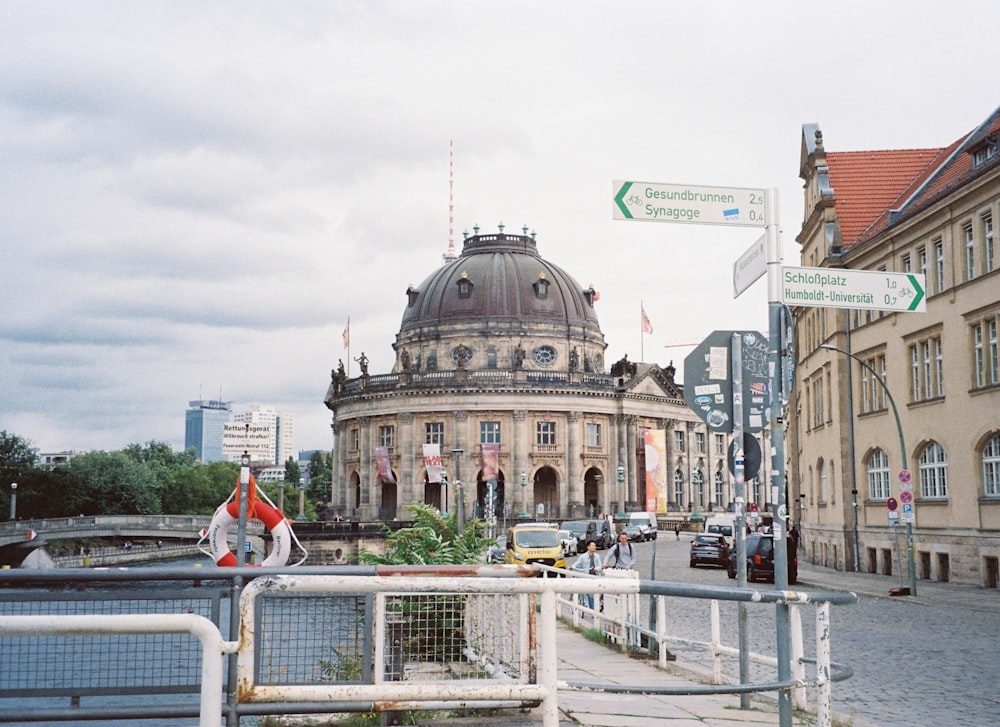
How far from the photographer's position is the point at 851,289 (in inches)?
362

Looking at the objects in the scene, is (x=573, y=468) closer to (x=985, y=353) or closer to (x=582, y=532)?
(x=582, y=532)

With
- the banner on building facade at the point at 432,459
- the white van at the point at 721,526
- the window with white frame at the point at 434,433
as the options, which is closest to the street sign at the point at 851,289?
the white van at the point at 721,526

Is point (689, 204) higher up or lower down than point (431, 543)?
higher up

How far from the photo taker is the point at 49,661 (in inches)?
286

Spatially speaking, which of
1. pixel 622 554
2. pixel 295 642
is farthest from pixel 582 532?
pixel 295 642

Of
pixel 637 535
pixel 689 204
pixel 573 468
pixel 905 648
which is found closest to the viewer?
pixel 689 204

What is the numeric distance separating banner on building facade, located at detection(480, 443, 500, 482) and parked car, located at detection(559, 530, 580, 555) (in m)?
28.0

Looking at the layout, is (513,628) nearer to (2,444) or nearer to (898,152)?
(898,152)

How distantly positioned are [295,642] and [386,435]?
297 ft

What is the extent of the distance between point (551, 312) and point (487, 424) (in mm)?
14888

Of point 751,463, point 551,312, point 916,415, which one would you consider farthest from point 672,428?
point 751,463

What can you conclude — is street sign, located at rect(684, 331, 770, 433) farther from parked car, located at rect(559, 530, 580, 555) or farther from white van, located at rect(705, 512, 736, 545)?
white van, located at rect(705, 512, 736, 545)

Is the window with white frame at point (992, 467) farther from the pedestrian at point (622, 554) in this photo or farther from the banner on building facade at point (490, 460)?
the banner on building facade at point (490, 460)

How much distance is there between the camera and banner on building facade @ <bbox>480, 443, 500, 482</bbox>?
8653 cm
